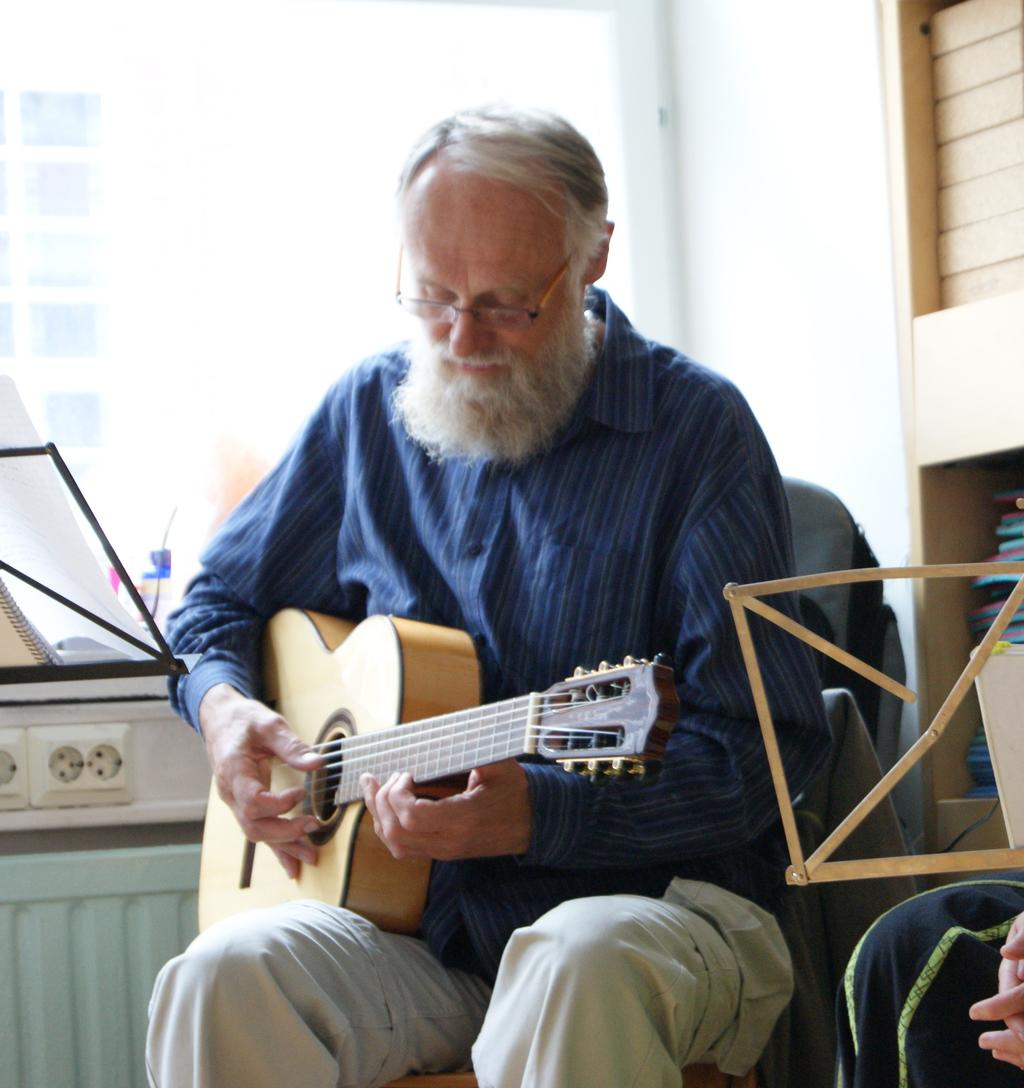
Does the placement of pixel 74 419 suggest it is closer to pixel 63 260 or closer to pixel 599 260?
pixel 63 260

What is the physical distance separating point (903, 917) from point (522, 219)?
2.84 ft

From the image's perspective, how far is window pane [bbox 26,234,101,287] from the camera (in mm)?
2320

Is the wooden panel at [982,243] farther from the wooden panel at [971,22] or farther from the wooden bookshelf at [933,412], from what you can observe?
the wooden panel at [971,22]

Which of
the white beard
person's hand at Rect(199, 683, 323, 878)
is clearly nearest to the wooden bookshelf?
the white beard

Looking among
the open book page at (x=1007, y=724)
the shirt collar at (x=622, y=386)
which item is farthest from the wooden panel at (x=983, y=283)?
the open book page at (x=1007, y=724)

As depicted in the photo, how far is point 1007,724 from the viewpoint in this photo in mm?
1005

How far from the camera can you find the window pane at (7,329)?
2314 mm

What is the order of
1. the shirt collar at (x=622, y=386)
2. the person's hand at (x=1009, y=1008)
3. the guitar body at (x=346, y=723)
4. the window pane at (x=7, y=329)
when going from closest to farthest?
1. the person's hand at (x=1009, y=1008)
2. the guitar body at (x=346, y=723)
3. the shirt collar at (x=622, y=386)
4. the window pane at (x=7, y=329)

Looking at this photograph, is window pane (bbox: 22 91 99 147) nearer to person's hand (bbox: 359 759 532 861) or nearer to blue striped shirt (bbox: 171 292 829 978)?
blue striped shirt (bbox: 171 292 829 978)

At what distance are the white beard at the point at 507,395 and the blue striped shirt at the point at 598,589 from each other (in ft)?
0.08

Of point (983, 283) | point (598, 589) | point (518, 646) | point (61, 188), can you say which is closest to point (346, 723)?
point (518, 646)

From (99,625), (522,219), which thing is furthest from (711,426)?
(99,625)

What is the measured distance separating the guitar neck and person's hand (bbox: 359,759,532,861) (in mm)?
22

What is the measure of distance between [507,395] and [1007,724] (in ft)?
2.71
